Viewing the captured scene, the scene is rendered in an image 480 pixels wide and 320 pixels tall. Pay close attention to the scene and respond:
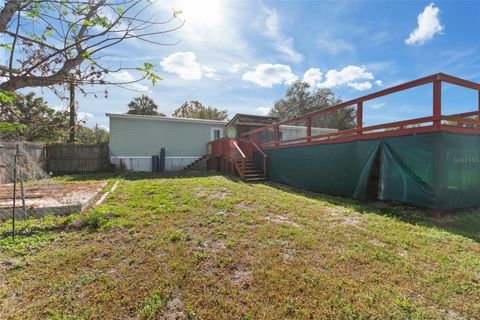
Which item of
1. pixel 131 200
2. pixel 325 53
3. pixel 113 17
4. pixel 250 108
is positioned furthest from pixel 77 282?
pixel 250 108

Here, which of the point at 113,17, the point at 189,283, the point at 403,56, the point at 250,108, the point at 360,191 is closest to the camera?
the point at 113,17

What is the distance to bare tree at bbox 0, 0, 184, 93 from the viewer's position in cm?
149

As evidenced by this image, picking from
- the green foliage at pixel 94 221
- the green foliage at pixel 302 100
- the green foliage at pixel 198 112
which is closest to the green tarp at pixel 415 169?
the green foliage at pixel 94 221

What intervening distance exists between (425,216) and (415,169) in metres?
0.92

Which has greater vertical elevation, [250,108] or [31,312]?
[250,108]

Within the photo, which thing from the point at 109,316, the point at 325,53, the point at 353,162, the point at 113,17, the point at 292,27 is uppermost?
the point at 325,53

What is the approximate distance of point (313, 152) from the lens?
24.5ft

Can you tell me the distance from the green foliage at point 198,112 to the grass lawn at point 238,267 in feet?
82.4

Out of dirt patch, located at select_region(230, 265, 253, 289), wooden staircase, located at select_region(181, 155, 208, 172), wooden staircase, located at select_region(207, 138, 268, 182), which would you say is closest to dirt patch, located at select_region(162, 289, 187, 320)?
dirt patch, located at select_region(230, 265, 253, 289)

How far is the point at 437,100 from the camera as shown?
430cm

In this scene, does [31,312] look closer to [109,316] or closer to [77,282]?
[77,282]

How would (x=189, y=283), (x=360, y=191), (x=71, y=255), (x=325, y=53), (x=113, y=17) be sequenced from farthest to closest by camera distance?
(x=325, y=53) → (x=360, y=191) → (x=71, y=255) → (x=189, y=283) → (x=113, y=17)

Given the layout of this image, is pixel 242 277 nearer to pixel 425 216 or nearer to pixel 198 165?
pixel 425 216

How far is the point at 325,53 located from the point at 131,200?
32.4 ft
